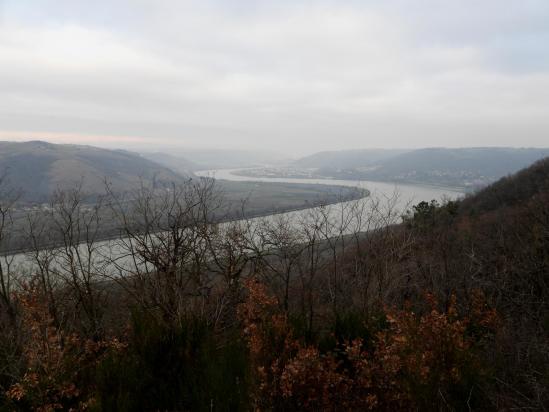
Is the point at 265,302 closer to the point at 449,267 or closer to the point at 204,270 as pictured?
the point at 204,270

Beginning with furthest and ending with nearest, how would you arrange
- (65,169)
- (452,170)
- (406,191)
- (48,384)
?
(452,170) < (65,169) < (406,191) < (48,384)

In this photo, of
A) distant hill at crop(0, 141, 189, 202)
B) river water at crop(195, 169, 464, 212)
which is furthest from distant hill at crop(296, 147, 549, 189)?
distant hill at crop(0, 141, 189, 202)

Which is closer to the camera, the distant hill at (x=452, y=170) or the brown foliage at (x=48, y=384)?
the brown foliage at (x=48, y=384)

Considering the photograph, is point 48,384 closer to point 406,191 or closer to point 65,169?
point 406,191

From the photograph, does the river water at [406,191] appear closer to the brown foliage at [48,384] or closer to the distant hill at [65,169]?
the brown foliage at [48,384]

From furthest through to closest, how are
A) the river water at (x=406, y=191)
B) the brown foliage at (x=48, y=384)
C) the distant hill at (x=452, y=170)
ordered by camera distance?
the distant hill at (x=452, y=170)
the river water at (x=406, y=191)
the brown foliage at (x=48, y=384)

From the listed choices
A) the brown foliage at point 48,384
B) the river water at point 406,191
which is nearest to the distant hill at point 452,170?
the river water at point 406,191

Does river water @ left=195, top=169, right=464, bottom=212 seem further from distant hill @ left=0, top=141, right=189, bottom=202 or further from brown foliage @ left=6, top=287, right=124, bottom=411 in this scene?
distant hill @ left=0, top=141, right=189, bottom=202

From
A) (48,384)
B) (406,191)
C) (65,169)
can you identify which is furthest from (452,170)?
(48,384)
